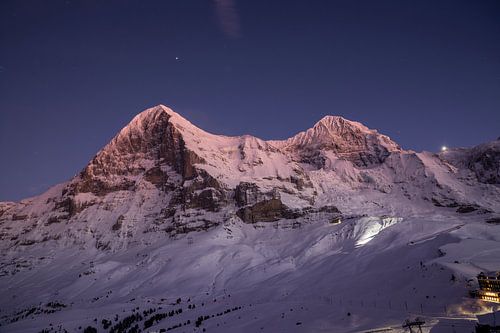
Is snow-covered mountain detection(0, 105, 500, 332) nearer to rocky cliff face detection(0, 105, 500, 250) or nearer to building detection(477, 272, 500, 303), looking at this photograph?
rocky cliff face detection(0, 105, 500, 250)

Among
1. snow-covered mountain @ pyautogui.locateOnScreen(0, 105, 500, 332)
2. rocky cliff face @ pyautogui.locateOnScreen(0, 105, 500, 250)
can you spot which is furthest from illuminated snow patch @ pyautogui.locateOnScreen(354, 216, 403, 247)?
rocky cliff face @ pyautogui.locateOnScreen(0, 105, 500, 250)

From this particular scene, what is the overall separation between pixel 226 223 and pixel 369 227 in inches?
1985

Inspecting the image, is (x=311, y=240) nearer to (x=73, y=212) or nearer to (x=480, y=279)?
(x=480, y=279)

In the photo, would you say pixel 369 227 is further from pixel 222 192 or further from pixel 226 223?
pixel 222 192

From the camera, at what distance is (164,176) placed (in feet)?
602

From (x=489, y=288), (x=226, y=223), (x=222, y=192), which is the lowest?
(x=489, y=288)

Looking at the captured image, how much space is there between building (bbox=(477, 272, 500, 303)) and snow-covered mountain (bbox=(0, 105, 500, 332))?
1508 centimetres

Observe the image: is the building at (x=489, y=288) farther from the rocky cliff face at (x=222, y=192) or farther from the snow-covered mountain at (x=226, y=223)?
the rocky cliff face at (x=222, y=192)

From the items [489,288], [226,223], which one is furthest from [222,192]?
[489,288]

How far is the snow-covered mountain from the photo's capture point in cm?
9356

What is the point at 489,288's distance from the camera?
121 ft

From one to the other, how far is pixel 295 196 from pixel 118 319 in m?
97.5

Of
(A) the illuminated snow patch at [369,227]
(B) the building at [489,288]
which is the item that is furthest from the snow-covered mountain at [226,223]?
(B) the building at [489,288]

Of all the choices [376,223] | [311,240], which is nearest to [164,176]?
[311,240]
